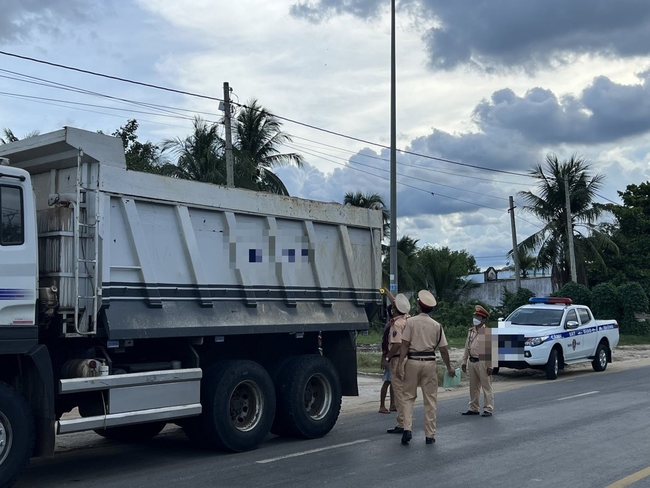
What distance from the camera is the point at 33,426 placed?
25.0 ft

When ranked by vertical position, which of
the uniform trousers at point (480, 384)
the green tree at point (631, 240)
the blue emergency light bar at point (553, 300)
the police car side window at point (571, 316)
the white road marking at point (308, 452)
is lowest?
the white road marking at point (308, 452)

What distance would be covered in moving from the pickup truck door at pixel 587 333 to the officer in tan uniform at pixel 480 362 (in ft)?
25.8

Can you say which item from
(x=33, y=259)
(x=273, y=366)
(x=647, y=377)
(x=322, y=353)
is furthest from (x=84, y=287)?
(x=647, y=377)

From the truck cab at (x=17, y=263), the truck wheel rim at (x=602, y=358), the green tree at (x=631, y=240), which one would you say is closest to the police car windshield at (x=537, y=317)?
the truck wheel rim at (x=602, y=358)

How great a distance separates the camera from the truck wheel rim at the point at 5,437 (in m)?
7.34

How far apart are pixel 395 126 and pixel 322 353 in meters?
12.4

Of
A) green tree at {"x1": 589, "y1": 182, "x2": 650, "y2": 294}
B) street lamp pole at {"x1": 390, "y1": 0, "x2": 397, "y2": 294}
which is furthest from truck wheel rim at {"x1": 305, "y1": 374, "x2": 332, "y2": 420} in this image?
green tree at {"x1": 589, "y1": 182, "x2": 650, "y2": 294}

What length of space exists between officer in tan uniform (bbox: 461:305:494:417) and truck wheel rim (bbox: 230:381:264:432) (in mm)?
4230

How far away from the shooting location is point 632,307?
34.7 meters

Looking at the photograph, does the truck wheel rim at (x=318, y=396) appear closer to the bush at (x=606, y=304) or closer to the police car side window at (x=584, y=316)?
the police car side window at (x=584, y=316)

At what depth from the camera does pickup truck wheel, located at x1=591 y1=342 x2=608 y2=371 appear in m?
20.8

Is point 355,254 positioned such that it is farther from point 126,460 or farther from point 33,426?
point 33,426

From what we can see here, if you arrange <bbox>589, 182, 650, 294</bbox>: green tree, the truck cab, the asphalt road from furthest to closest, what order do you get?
<bbox>589, 182, 650, 294</bbox>: green tree
the asphalt road
the truck cab

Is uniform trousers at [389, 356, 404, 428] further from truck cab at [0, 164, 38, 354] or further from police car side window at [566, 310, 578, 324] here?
police car side window at [566, 310, 578, 324]
